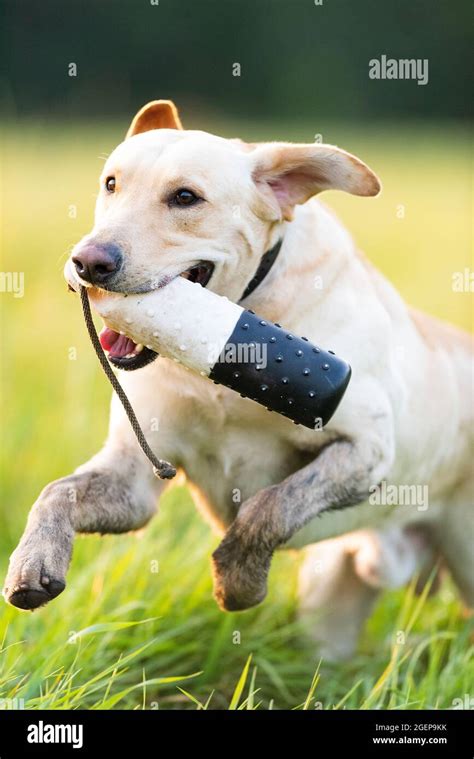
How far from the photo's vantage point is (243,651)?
15.2ft

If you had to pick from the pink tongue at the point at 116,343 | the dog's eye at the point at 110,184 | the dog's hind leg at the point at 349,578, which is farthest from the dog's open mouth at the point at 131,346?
the dog's hind leg at the point at 349,578

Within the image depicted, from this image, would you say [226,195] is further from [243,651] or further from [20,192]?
[20,192]

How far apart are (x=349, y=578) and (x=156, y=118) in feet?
7.57

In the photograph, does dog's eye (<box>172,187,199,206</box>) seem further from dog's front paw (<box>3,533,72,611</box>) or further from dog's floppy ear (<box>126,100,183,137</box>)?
dog's front paw (<box>3,533,72,611</box>)

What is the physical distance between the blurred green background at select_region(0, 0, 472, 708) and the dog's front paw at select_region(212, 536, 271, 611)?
1.21 ft

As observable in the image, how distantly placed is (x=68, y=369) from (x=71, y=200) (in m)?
2.91

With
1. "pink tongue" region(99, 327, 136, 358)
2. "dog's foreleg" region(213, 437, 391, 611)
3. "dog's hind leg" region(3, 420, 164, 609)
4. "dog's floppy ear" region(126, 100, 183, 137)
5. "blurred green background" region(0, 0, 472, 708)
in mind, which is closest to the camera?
"dog's hind leg" region(3, 420, 164, 609)

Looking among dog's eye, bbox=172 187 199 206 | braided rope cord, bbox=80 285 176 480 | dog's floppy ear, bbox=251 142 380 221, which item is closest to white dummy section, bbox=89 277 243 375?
braided rope cord, bbox=80 285 176 480

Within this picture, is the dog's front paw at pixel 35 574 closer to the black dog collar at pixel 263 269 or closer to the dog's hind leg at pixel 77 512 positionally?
the dog's hind leg at pixel 77 512

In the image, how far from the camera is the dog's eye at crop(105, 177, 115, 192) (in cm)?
345

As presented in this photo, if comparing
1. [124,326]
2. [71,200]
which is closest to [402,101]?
[71,200]

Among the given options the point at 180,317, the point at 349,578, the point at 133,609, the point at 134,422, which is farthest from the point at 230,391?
the point at 349,578

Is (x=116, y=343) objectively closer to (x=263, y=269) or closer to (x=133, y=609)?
(x=263, y=269)

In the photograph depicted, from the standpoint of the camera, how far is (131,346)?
11.3 ft
